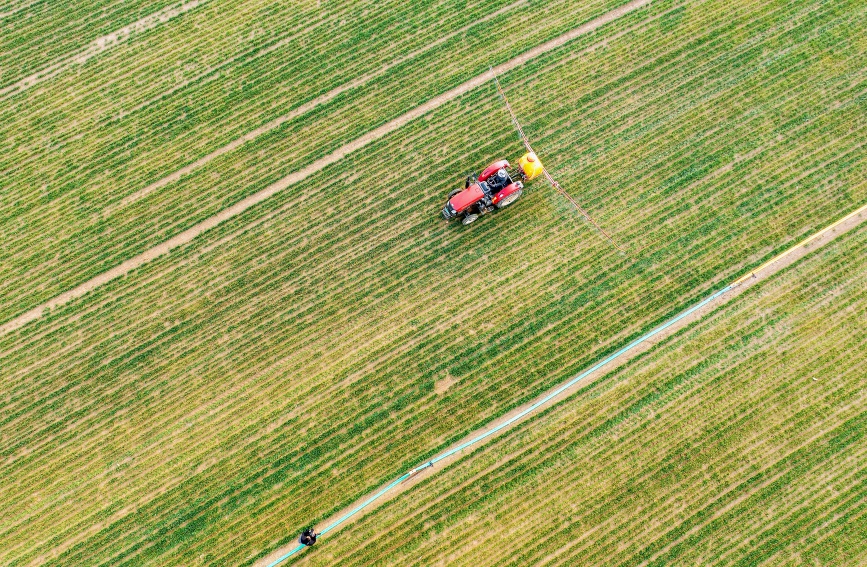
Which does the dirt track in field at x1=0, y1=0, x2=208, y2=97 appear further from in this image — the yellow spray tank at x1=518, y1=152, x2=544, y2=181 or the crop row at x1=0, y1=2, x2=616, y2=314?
the yellow spray tank at x1=518, y1=152, x2=544, y2=181

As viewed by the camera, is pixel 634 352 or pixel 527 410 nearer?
pixel 527 410

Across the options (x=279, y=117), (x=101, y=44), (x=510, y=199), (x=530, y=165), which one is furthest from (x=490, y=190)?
(x=101, y=44)

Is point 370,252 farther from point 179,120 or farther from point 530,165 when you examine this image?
point 179,120

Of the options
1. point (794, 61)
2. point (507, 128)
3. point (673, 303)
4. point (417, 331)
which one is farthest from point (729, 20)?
point (417, 331)

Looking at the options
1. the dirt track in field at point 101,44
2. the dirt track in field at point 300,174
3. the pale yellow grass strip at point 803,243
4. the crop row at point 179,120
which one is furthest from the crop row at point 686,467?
the dirt track in field at point 101,44

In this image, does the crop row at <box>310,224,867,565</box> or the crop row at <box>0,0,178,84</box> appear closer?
the crop row at <box>310,224,867,565</box>

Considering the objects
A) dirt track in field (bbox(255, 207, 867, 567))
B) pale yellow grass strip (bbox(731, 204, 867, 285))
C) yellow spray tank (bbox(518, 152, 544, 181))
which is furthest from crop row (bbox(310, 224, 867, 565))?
yellow spray tank (bbox(518, 152, 544, 181))

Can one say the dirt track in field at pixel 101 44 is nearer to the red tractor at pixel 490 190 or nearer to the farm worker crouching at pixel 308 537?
the red tractor at pixel 490 190
